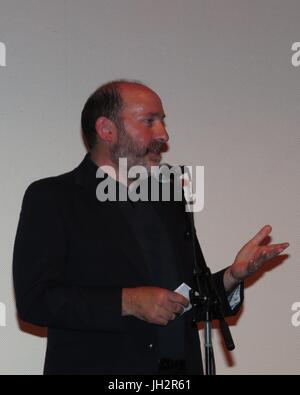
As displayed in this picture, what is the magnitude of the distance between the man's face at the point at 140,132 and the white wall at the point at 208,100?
621 mm

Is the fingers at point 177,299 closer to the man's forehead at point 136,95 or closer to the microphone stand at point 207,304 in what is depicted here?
the microphone stand at point 207,304

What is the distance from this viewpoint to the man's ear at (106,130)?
92.2 inches

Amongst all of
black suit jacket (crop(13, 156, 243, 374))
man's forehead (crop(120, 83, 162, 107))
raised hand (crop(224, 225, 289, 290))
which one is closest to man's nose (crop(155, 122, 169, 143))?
man's forehead (crop(120, 83, 162, 107))

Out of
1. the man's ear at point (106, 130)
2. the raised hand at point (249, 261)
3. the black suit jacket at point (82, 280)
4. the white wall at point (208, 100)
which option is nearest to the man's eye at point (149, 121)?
the man's ear at point (106, 130)

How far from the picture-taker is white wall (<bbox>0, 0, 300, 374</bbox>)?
2855 millimetres

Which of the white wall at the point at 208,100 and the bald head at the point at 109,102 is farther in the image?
the white wall at the point at 208,100

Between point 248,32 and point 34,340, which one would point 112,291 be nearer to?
point 34,340

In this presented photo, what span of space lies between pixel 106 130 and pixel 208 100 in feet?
2.88

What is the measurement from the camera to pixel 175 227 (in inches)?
89.5

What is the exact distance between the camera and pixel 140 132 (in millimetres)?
2312

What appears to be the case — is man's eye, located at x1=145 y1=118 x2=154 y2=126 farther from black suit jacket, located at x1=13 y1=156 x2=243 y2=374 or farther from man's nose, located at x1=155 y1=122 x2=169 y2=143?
black suit jacket, located at x1=13 y1=156 x2=243 y2=374

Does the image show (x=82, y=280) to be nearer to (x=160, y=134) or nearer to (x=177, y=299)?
(x=177, y=299)

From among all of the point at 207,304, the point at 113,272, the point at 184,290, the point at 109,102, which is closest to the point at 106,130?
the point at 109,102

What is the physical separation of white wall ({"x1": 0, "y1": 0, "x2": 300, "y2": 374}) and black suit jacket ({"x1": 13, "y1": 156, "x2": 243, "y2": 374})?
737 mm
